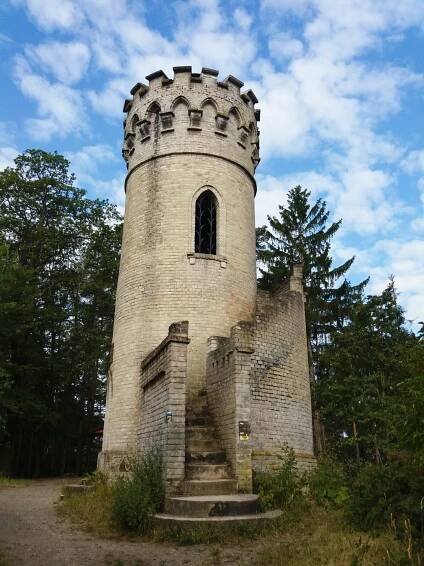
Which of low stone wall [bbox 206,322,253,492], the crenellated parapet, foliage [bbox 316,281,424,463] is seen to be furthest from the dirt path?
the crenellated parapet

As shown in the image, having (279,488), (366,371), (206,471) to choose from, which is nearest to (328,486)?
(279,488)

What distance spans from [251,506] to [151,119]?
1129 cm

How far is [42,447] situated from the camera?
91.6 feet

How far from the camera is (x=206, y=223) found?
48.3 ft

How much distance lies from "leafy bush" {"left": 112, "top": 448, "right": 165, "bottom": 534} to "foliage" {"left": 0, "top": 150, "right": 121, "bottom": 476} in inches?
587

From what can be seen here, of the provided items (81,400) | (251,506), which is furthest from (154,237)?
(81,400)

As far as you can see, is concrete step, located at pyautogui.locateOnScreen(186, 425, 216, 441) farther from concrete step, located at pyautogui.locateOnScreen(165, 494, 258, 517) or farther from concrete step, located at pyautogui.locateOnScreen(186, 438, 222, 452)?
concrete step, located at pyautogui.locateOnScreen(165, 494, 258, 517)

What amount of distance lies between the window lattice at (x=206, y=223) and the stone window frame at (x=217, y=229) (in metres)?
0.18

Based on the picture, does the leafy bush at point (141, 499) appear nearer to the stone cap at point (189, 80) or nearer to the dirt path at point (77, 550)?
the dirt path at point (77, 550)

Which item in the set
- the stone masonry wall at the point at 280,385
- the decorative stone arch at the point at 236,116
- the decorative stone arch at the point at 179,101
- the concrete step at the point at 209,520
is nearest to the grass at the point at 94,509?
the concrete step at the point at 209,520

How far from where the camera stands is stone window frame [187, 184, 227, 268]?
44.3ft

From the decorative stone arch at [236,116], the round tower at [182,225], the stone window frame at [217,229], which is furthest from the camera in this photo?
the decorative stone arch at [236,116]

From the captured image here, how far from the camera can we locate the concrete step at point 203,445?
10078 millimetres

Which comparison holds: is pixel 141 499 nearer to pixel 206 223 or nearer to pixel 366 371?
pixel 206 223
